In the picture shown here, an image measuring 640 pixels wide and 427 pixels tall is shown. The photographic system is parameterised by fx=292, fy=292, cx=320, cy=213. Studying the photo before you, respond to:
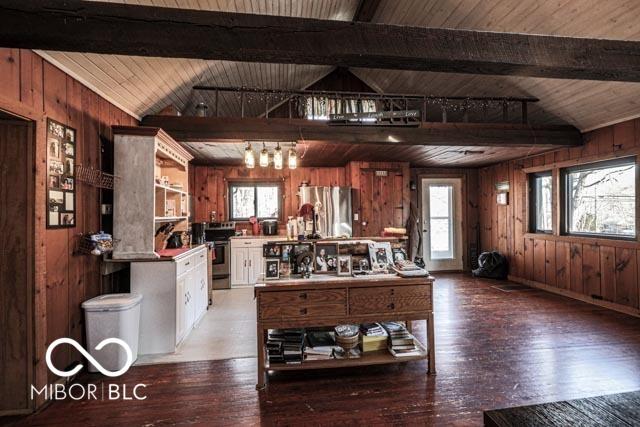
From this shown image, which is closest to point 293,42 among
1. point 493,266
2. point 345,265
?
point 345,265

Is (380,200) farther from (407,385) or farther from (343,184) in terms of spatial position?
(407,385)

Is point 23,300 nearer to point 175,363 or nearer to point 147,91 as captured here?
point 175,363

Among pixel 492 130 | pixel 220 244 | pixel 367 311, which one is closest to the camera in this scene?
pixel 367 311

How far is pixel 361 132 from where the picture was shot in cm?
392

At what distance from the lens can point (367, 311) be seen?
7.64ft

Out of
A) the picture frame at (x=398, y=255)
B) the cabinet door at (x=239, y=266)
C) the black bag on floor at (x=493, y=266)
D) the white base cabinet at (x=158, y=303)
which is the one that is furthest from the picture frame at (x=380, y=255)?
the black bag on floor at (x=493, y=266)

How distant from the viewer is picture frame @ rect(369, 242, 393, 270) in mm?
2584

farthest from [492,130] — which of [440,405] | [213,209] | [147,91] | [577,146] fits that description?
[213,209]

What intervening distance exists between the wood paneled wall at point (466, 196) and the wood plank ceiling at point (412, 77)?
3.51ft

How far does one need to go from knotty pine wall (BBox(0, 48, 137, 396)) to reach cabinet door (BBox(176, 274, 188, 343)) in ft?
2.35

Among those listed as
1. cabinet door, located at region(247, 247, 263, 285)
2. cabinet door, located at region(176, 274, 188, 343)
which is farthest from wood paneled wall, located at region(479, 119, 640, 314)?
cabinet door, located at region(176, 274, 188, 343)

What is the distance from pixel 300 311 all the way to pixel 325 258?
0.50 m

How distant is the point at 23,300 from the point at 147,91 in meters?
2.21

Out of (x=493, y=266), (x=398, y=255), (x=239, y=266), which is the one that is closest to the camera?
(x=398, y=255)
